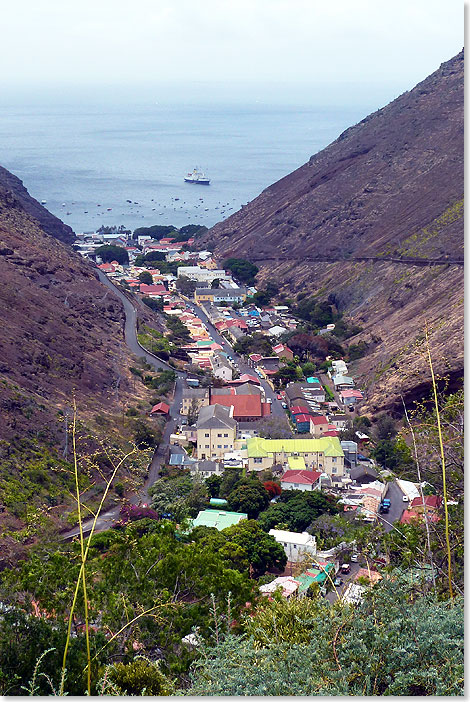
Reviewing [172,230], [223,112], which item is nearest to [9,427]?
[172,230]

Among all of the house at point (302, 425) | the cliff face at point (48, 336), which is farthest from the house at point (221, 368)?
the house at point (302, 425)

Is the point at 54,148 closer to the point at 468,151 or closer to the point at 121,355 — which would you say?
the point at 121,355

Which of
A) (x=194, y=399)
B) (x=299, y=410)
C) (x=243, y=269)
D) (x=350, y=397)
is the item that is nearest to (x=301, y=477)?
(x=299, y=410)

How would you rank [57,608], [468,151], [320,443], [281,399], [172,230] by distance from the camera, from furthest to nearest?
[172,230], [281,399], [320,443], [57,608], [468,151]

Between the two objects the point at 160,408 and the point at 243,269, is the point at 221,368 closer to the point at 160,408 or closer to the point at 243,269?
the point at 160,408

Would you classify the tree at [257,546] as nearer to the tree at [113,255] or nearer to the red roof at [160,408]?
the red roof at [160,408]

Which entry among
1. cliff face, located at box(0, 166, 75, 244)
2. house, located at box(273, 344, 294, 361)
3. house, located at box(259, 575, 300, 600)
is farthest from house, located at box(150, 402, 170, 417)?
cliff face, located at box(0, 166, 75, 244)

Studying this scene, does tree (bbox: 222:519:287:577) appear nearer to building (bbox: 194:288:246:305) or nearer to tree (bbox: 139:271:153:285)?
building (bbox: 194:288:246:305)
